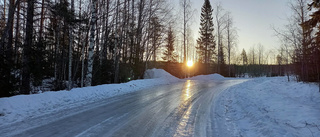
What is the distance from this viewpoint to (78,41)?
66.3ft

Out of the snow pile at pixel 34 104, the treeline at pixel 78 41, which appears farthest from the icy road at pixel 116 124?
the treeline at pixel 78 41

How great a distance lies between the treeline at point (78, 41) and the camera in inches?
440

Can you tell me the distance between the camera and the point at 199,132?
4.14 metres

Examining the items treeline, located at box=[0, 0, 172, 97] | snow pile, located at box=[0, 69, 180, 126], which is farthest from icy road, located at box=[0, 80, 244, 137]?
treeline, located at box=[0, 0, 172, 97]

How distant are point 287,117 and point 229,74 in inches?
1492

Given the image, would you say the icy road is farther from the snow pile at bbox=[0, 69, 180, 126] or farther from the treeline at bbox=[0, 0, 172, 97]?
the treeline at bbox=[0, 0, 172, 97]

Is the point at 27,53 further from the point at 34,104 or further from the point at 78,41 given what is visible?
the point at 78,41

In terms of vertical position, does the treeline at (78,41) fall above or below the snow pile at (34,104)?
above

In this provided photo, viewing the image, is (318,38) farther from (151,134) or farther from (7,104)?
(7,104)

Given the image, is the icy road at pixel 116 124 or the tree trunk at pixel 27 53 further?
the tree trunk at pixel 27 53

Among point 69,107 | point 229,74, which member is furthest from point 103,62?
point 229,74

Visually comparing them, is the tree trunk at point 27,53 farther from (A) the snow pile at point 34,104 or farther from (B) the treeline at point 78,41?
(A) the snow pile at point 34,104

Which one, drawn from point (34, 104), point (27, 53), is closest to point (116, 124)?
point (34, 104)

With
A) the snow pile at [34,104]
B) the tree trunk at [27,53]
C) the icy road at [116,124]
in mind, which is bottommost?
the icy road at [116,124]
